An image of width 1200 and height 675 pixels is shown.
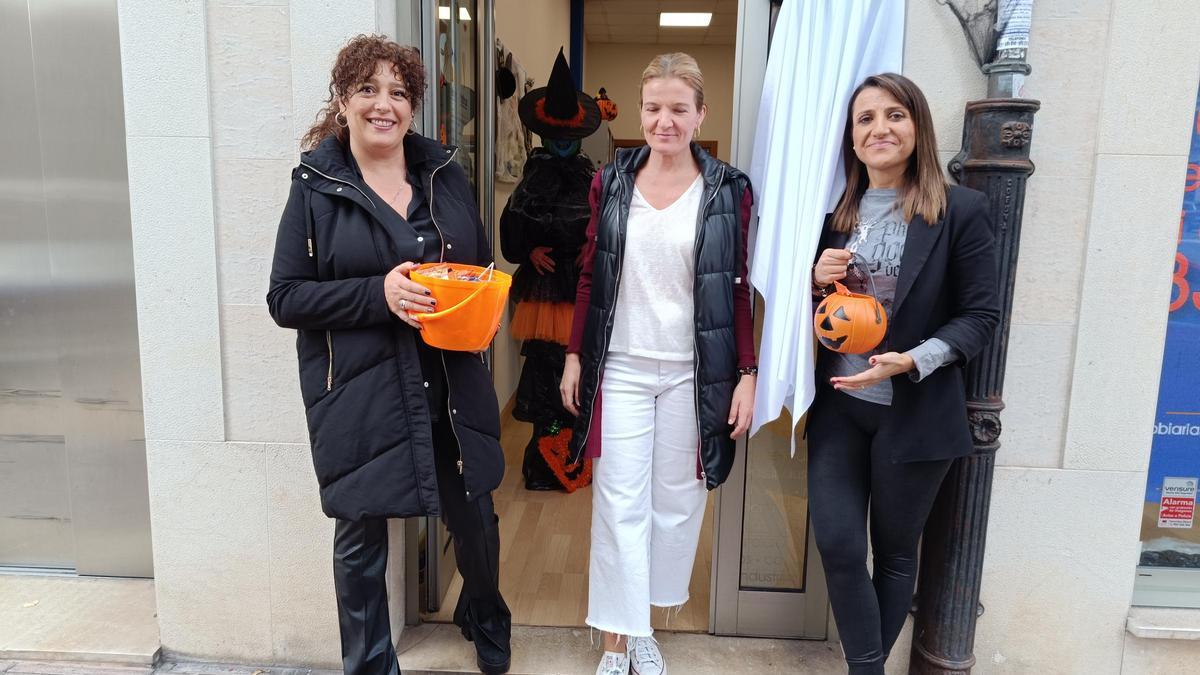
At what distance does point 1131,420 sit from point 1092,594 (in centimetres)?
52

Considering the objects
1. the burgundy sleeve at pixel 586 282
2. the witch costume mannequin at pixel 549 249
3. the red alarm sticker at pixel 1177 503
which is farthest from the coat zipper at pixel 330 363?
the red alarm sticker at pixel 1177 503

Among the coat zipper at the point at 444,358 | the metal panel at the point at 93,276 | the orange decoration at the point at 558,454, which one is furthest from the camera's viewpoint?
the orange decoration at the point at 558,454

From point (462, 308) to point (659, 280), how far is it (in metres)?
0.61

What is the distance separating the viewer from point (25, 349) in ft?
8.95

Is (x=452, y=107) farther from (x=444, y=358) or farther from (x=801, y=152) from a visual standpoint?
(x=801, y=152)

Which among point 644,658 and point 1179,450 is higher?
point 1179,450

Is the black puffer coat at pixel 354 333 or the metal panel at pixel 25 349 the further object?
the metal panel at pixel 25 349

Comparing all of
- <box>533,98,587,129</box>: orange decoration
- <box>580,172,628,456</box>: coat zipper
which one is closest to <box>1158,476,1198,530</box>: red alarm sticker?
<box>580,172,628,456</box>: coat zipper

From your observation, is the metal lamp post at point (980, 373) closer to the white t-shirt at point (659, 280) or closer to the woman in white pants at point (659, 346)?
the woman in white pants at point (659, 346)

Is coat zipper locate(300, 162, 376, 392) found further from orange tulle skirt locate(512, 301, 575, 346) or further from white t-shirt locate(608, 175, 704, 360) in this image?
orange tulle skirt locate(512, 301, 575, 346)

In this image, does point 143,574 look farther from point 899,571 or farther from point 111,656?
point 899,571

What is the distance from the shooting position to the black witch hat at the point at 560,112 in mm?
3395

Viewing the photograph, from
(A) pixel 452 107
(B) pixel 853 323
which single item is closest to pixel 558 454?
(A) pixel 452 107

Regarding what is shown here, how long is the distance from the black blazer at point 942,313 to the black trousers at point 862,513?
0.06 m
